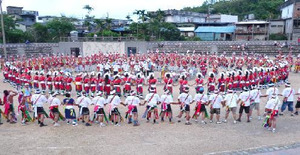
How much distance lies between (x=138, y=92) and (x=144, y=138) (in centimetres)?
534

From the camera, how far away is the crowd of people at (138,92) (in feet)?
30.0

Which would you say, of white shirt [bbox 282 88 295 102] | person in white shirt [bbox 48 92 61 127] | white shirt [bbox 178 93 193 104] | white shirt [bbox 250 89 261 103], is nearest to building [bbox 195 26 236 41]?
white shirt [bbox 282 88 295 102]

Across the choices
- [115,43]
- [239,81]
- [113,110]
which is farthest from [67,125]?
[115,43]

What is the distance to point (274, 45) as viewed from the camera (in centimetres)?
3111

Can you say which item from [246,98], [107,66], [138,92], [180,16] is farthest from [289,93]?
[180,16]

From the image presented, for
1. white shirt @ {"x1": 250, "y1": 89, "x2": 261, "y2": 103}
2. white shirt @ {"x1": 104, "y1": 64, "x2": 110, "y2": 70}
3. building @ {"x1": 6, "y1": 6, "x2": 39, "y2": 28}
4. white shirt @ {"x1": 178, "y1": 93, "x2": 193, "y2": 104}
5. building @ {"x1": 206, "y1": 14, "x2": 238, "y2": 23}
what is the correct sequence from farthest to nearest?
building @ {"x1": 206, "y1": 14, "x2": 238, "y2": 23}, building @ {"x1": 6, "y1": 6, "x2": 39, "y2": 28}, white shirt @ {"x1": 104, "y1": 64, "x2": 110, "y2": 70}, white shirt @ {"x1": 250, "y1": 89, "x2": 261, "y2": 103}, white shirt @ {"x1": 178, "y1": 93, "x2": 193, "y2": 104}

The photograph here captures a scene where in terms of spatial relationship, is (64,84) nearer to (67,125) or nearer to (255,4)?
(67,125)

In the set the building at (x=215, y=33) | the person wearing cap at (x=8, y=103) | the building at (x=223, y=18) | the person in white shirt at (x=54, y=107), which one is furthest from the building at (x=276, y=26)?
the person wearing cap at (x=8, y=103)

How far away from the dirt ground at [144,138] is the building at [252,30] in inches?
1214

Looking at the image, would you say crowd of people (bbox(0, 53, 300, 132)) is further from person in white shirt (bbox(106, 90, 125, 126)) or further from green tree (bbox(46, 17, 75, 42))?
green tree (bbox(46, 17, 75, 42))

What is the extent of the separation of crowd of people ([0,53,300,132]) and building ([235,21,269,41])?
658 inches

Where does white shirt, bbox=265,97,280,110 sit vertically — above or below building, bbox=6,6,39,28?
below

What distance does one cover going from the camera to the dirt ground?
7402 millimetres

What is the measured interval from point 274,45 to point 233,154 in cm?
2777
